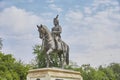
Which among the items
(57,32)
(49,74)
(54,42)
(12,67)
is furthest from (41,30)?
(12,67)

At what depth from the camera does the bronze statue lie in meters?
17.4

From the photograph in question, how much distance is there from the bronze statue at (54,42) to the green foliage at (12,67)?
67.0 feet

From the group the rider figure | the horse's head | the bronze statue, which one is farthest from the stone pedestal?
the horse's head

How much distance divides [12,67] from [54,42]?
75.8 feet

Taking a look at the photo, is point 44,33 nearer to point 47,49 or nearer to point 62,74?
point 47,49

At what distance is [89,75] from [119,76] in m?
22.1

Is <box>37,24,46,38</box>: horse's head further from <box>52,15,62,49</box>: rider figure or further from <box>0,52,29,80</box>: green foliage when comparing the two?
<box>0,52,29,80</box>: green foliage

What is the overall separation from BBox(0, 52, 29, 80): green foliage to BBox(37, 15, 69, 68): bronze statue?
2044cm

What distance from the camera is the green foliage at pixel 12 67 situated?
128 feet

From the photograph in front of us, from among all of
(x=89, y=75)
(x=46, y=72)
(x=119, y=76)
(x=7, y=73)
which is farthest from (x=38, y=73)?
(x=119, y=76)

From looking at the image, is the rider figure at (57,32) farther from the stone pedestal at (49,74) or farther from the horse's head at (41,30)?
the stone pedestal at (49,74)

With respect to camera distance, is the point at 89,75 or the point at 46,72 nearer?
the point at 46,72

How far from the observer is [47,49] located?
17.5 m

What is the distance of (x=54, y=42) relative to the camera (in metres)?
17.8
